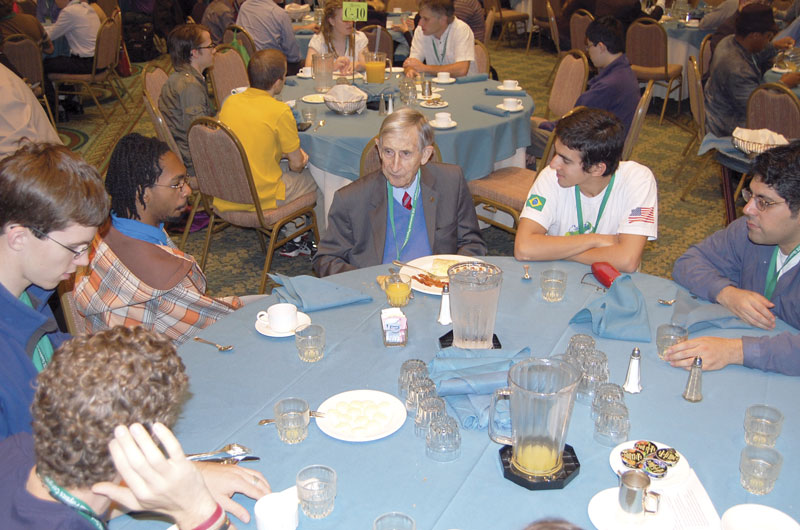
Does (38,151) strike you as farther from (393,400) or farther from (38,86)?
(38,86)

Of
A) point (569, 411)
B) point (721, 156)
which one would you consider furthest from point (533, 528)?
point (721, 156)

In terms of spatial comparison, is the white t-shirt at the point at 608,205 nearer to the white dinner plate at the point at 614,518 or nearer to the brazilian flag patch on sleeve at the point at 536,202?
the brazilian flag patch on sleeve at the point at 536,202

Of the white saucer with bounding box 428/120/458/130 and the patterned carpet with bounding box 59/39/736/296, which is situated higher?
the white saucer with bounding box 428/120/458/130

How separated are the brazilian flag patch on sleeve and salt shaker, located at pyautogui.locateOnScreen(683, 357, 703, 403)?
116cm

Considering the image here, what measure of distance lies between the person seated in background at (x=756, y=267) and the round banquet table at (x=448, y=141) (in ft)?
6.66

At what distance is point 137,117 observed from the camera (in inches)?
299

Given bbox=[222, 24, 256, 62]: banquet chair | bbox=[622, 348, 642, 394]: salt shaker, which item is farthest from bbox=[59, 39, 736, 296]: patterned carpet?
bbox=[622, 348, 642, 394]: salt shaker

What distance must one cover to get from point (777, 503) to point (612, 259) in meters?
1.18

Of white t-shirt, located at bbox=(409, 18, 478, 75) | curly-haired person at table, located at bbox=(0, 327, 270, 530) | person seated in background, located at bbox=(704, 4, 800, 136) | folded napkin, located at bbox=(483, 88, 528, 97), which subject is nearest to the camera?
curly-haired person at table, located at bbox=(0, 327, 270, 530)

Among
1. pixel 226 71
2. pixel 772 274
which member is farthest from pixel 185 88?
pixel 772 274

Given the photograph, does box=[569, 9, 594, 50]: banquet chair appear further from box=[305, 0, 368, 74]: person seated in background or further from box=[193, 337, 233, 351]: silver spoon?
box=[193, 337, 233, 351]: silver spoon

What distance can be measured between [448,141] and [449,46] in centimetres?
217

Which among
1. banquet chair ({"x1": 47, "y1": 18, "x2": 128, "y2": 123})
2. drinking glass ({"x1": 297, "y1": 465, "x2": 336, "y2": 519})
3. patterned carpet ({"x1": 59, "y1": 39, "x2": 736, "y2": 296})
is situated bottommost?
patterned carpet ({"x1": 59, "y1": 39, "x2": 736, "y2": 296})

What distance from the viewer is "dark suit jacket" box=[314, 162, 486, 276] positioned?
2.94 metres
